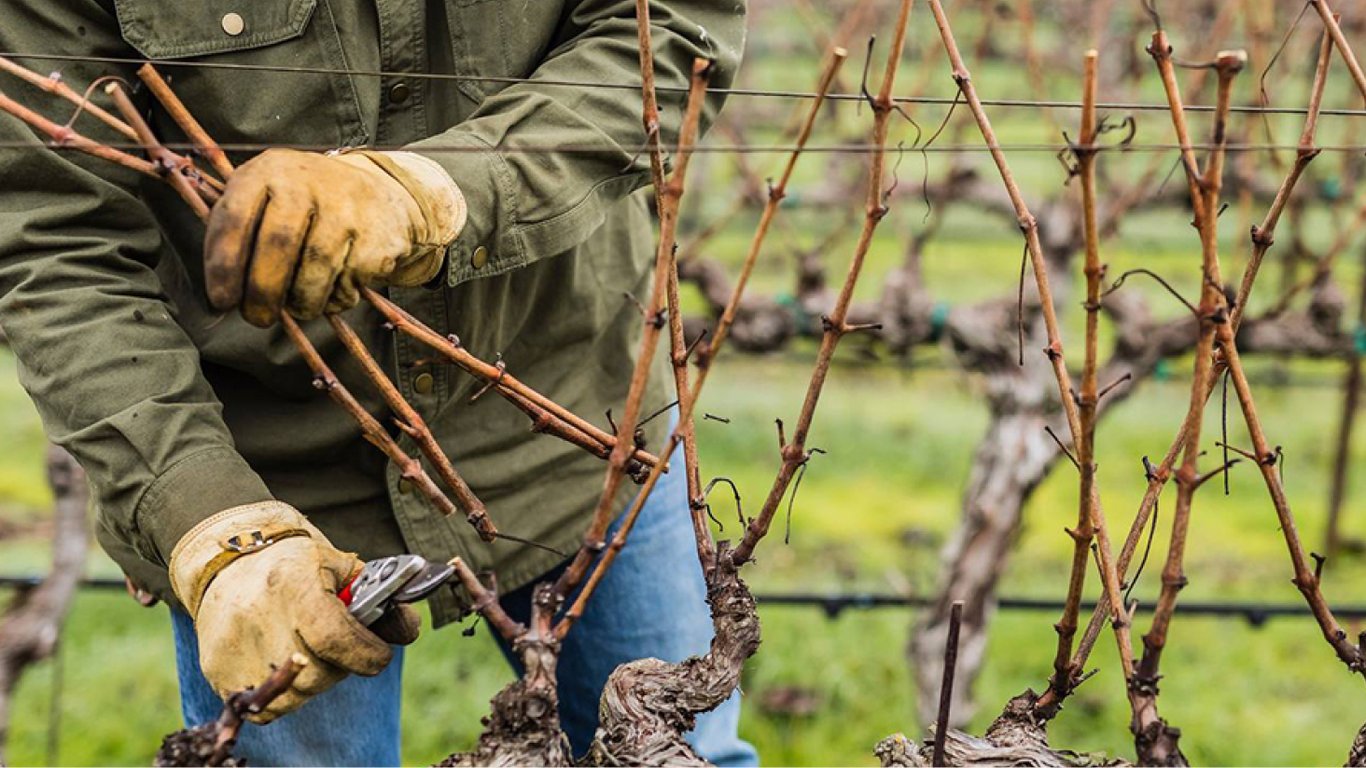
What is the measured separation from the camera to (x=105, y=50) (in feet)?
5.81

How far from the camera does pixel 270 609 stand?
59.5 inches

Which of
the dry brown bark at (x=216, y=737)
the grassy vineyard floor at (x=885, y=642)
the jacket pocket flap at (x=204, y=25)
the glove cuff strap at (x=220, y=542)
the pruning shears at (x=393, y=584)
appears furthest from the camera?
the grassy vineyard floor at (x=885, y=642)

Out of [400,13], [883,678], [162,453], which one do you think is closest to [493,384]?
[162,453]

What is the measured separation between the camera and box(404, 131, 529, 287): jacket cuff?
1.65 m

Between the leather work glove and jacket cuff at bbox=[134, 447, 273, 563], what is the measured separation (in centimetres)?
2

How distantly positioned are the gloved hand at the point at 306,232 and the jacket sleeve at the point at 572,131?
9 centimetres

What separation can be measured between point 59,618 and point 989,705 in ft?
→ 8.49

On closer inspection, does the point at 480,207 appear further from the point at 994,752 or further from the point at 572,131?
the point at 994,752

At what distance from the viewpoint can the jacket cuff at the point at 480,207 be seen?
1.65 m

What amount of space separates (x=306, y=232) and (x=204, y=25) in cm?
50

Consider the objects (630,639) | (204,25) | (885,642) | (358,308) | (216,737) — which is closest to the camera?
(216,737)

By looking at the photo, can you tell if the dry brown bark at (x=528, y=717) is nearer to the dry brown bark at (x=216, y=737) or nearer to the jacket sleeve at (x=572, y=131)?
the dry brown bark at (x=216, y=737)

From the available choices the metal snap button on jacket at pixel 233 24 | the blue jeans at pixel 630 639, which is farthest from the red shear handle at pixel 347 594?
the metal snap button on jacket at pixel 233 24

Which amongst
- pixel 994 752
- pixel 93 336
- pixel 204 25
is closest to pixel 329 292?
pixel 93 336
